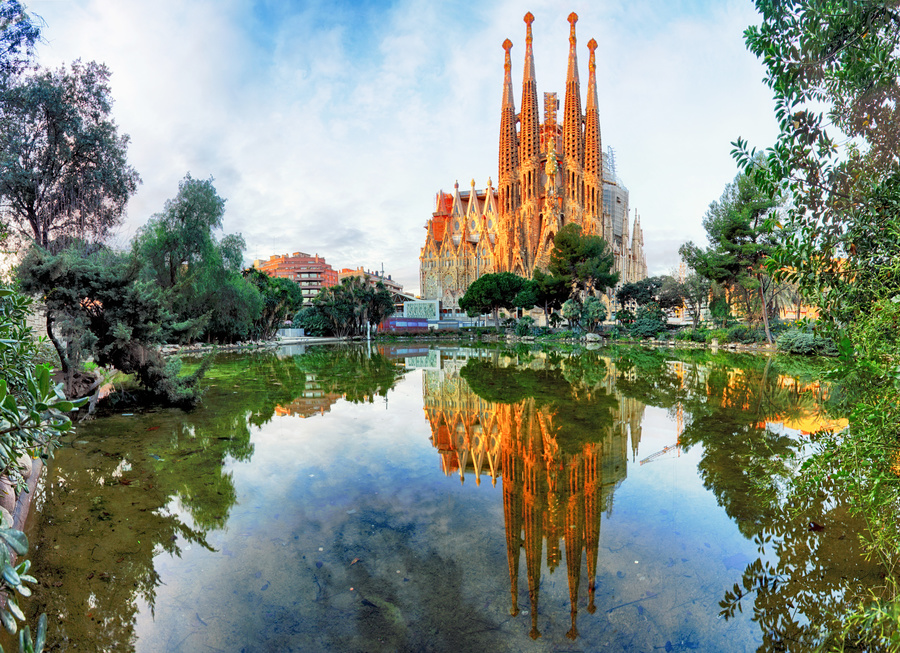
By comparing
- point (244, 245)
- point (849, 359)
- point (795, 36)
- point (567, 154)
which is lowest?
point (849, 359)

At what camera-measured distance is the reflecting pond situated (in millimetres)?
2543

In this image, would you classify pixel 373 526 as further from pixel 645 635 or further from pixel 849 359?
pixel 849 359

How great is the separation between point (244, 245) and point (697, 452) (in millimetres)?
25249

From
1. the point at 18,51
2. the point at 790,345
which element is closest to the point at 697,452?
the point at 18,51

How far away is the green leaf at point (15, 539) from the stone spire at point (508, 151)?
5716cm

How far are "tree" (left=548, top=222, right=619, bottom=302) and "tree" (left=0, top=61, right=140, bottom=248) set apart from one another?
30.1m

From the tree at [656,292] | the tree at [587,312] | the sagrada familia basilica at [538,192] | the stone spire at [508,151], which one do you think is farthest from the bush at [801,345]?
the stone spire at [508,151]

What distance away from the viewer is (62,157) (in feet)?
42.9

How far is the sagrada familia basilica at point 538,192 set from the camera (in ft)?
173

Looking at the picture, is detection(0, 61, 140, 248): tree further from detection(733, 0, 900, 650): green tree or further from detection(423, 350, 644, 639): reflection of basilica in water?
detection(733, 0, 900, 650): green tree

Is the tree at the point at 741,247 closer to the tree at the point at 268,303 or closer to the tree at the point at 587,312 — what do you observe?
the tree at the point at 587,312

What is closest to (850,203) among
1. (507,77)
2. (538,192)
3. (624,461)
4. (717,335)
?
(624,461)

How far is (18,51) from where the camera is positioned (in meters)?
11.3

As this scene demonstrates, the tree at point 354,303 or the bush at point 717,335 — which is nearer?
the bush at point 717,335
